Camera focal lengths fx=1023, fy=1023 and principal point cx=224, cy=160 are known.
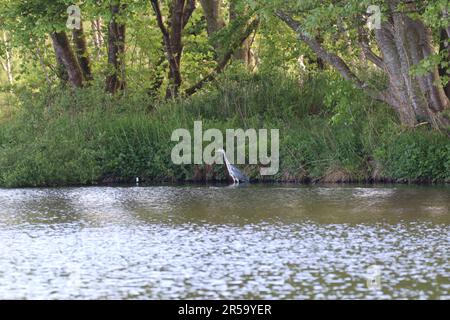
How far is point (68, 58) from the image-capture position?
2597 centimetres

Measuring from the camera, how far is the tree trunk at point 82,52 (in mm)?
27078

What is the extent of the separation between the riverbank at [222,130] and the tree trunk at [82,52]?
2.34 meters

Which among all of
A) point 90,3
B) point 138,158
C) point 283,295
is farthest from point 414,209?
point 90,3

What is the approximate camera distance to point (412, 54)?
762 inches

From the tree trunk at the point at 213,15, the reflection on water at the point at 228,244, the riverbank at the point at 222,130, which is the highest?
the tree trunk at the point at 213,15

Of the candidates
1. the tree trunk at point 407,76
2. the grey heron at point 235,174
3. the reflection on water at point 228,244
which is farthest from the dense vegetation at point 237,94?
the reflection on water at point 228,244

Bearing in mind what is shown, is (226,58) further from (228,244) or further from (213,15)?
(228,244)

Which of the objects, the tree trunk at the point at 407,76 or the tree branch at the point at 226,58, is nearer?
the tree trunk at the point at 407,76

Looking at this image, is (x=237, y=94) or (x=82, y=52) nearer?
(x=237, y=94)

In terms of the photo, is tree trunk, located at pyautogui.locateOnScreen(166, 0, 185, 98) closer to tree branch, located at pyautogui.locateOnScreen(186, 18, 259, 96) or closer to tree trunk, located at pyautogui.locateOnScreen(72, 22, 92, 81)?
tree branch, located at pyautogui.locateOnScreen(186, 18, 259, 96)

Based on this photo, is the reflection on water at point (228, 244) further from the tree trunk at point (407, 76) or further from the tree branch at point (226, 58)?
the tree branch at point (226, 58)

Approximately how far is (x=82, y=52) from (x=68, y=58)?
1.26m

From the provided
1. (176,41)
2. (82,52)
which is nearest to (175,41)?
(176,41)

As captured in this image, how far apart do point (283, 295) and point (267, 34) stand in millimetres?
17314
